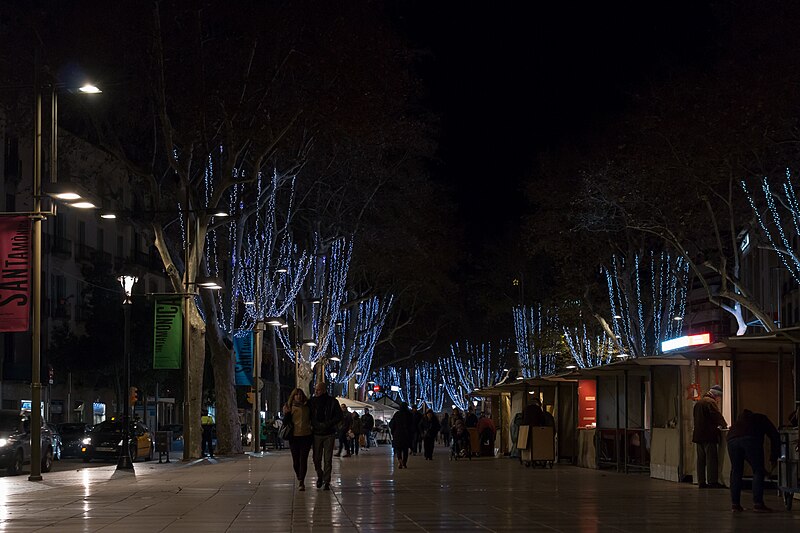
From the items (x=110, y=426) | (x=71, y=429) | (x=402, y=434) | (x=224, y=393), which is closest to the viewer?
(x=402, y=434)

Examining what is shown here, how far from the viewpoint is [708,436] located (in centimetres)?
2405

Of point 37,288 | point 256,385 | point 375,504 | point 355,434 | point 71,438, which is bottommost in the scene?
point 71,438

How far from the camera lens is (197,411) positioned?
42.0m

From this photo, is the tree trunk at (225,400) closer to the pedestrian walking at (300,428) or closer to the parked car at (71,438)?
the parked car at (71,438)

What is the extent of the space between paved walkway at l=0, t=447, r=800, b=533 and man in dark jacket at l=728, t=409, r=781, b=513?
40 centimetres

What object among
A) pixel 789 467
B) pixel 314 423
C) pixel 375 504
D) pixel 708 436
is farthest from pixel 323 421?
pixel 789 467

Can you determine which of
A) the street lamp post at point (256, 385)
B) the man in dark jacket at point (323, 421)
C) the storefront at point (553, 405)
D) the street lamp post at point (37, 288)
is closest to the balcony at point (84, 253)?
the street lamp post at point (256, 385)

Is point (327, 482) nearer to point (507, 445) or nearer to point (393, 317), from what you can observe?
point (507, 445)

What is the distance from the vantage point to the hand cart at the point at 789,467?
19172mm

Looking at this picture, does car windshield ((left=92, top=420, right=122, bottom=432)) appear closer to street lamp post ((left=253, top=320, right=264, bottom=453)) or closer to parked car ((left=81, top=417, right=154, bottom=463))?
parked car ((left=81, top=417, right=154, bottom=463))

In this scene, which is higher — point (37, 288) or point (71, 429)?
point (37, 288)

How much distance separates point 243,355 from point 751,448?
33213 millimetres

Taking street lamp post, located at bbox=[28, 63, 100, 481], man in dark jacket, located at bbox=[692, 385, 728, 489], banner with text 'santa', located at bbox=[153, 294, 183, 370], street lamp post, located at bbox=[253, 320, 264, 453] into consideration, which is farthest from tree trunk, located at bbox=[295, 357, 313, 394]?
man in dark jacket, located at bbox=[692, 385, 728, 489]

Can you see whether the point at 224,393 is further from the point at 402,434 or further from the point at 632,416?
the point at 632,416
